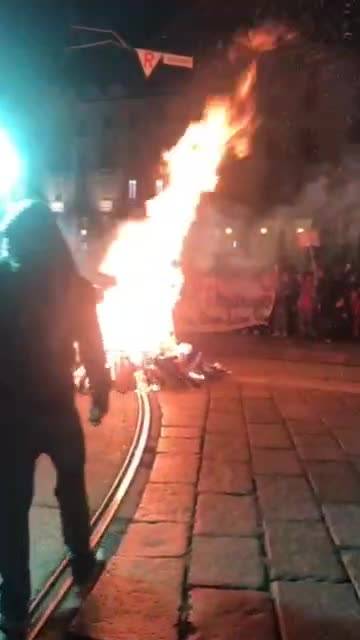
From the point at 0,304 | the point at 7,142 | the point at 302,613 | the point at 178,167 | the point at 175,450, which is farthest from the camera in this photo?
the point at 178,167

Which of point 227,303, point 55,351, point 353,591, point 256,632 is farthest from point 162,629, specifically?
point 227,303

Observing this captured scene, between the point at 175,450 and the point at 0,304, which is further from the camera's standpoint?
the point at 175,450

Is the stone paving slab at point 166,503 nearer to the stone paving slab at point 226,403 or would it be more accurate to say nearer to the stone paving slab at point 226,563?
the stone paving slab at point 226,563

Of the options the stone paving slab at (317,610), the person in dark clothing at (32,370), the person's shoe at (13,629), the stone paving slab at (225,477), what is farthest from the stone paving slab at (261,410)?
the person's shoe at (13,629)

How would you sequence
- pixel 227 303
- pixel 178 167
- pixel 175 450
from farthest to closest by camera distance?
pixel 227 303 < pixel 178 167 < pixel 175 450

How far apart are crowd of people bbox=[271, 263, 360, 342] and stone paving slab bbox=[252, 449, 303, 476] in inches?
471

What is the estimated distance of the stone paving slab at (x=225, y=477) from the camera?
6.00 metres

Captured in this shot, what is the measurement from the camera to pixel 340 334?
19.2m

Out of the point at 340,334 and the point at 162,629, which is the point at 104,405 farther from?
the point at 340,334

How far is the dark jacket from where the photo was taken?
3.58m

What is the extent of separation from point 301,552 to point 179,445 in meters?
2.93

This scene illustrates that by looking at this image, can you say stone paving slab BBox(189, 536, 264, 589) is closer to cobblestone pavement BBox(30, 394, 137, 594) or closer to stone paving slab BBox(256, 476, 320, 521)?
stone paving slab BBox(256, 476, 320, 521)

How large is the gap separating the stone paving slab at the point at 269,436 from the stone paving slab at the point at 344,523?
1.90 metres

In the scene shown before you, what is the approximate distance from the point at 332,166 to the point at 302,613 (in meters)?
16.6
